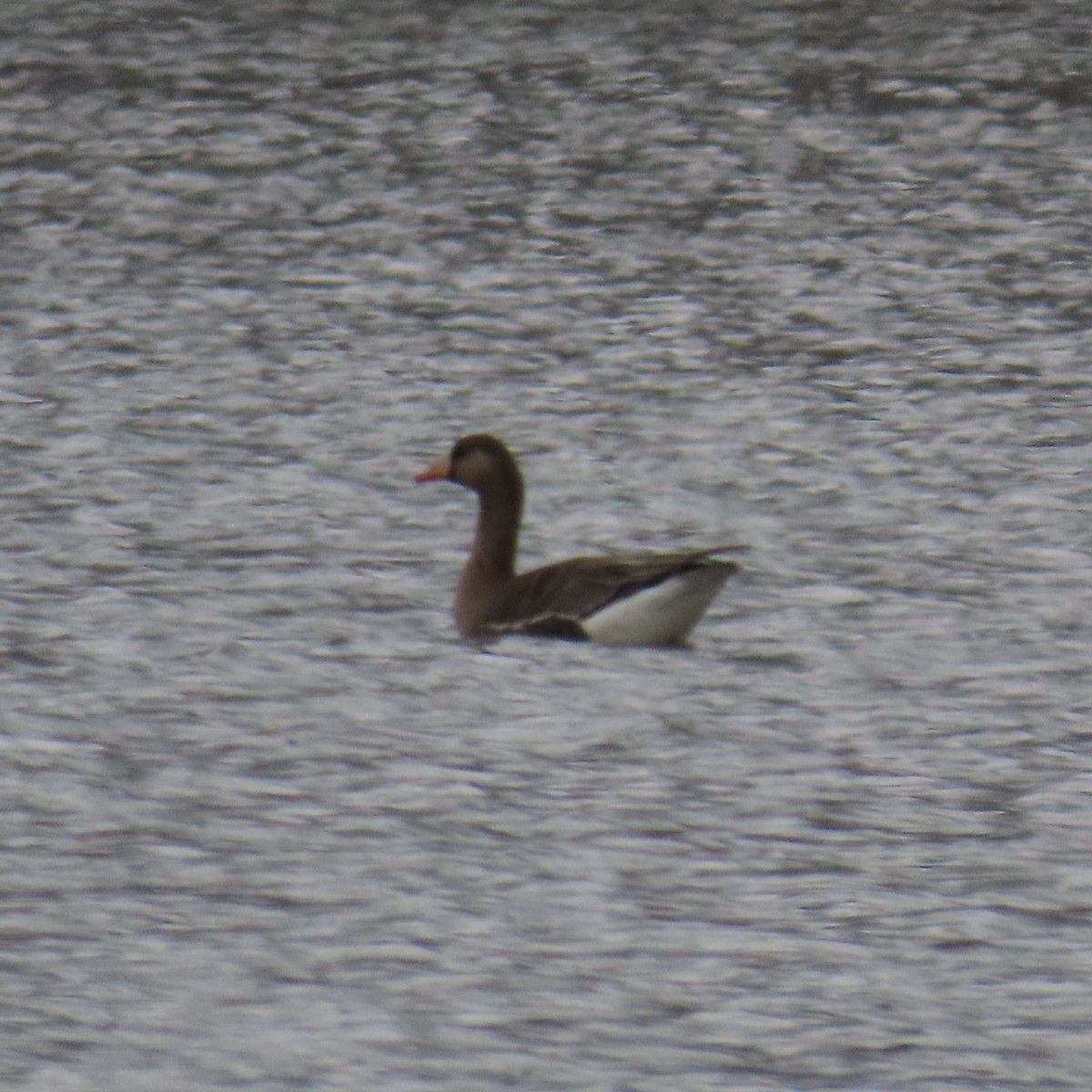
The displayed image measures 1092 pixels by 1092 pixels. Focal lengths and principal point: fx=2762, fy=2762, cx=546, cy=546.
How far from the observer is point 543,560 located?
15.7 metres

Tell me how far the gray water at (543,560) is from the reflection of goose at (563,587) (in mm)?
200

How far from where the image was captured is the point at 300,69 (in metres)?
34.6

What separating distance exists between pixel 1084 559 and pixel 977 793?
13.8ft

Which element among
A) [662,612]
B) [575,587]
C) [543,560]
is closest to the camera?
[662,612]

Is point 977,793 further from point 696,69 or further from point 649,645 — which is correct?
point 696,69

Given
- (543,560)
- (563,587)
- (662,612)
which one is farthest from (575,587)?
(543,560)

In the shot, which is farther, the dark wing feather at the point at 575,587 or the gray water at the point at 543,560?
the dark wing feather at the point at 575,587

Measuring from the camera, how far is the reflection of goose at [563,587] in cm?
1348

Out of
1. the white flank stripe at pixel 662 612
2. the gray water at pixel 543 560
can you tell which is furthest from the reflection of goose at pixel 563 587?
the gray water at pixel 543 560

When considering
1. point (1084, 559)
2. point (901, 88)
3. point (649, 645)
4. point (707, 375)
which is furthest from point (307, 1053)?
point (901, 88)

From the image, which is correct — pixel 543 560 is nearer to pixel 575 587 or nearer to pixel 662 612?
pixel 575 587

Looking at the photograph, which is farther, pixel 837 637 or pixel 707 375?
pixel 707 375

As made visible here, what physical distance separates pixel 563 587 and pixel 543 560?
1.84 metres

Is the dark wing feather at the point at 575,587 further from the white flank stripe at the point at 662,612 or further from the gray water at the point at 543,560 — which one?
the gray water at the point at 543,560
